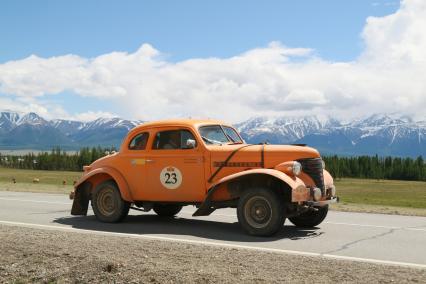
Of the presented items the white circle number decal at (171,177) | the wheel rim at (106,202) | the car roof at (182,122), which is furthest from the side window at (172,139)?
the wheel rim at (106,202)

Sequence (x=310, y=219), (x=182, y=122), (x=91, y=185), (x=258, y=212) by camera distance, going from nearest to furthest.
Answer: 1. (x=258, y=212)
2. (x=310, y=219)
3. (x=182, y=122)
4. (x=91, y=185)

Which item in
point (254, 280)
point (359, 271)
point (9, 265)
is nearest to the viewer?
point (254, 280)

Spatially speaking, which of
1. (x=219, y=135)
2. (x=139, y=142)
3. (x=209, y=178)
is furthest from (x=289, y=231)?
(x=139, y=142)

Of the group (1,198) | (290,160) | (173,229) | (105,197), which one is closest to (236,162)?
(290,160)

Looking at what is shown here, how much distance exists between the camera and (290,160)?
10.6 metres

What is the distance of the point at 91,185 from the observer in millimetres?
13133

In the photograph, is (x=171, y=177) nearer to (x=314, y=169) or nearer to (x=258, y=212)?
(x=258, y=212)

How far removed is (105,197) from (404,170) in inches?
5977

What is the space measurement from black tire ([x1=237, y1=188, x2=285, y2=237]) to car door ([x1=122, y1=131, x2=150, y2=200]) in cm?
252

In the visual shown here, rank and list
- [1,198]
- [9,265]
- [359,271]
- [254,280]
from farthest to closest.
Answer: [1,198]
[9,265]
[359,271]
[254,280]

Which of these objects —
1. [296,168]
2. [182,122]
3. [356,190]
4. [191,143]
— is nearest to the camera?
[296,168]

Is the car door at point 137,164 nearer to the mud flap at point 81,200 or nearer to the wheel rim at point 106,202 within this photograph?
the wheel rim at point 106,202

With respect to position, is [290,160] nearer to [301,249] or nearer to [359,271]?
[301,249]

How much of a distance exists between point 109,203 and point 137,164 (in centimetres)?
115
